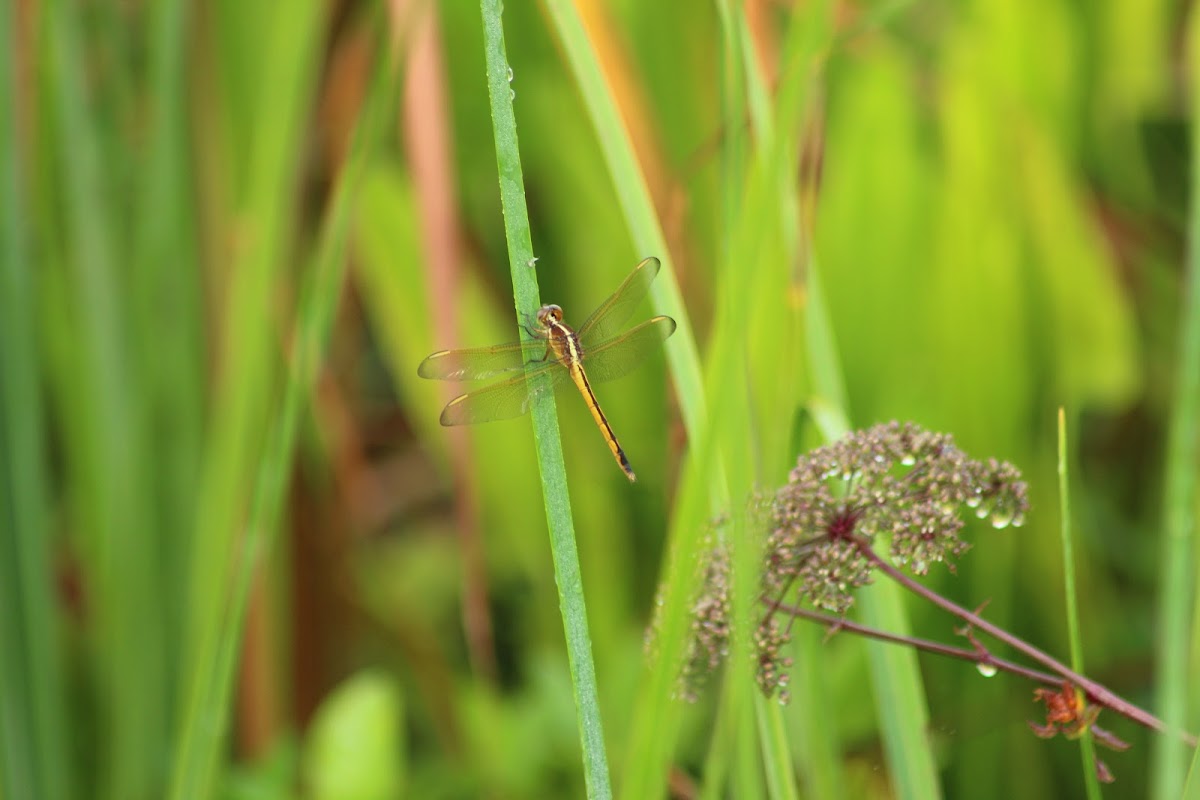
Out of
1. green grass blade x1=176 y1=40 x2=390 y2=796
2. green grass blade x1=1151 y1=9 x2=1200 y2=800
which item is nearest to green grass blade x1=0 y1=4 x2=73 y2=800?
green grass blade x1=176 y1=40 x2=390 y2=796

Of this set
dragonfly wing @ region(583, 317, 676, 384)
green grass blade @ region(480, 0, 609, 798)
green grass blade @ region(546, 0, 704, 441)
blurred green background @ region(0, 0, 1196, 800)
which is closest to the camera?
green grass blade @ region(480, 0, 609, 798)

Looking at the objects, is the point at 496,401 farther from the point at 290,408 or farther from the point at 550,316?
the point at 290,408

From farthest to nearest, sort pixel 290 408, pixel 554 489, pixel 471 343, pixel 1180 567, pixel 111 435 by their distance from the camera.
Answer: pixel 471 343, pixel 111 435, pixel 290 408, pixel 1180 567, pixel 554 489

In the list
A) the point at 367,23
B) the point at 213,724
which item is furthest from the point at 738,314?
the point at 367,23

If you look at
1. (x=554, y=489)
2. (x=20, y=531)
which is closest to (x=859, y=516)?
(x=554, y=489)

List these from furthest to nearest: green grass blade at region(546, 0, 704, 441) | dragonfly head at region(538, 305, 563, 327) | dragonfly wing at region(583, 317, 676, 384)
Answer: dragonfly wing at region(583, 317, 676, 384) < dragonfly head at region(538, 305, 563, 327) < green grass blade at region(546, 0, 704, 441)

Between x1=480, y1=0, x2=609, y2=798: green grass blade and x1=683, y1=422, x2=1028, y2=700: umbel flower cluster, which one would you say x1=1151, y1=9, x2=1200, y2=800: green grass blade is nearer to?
x1=683, y1=422, x2=1028, y2=700: umbel flower cluster
